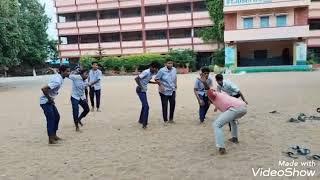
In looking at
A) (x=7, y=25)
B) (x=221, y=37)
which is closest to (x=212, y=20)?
(x=221, y=37)

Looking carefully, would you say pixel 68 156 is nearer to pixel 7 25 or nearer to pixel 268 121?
pixel 268 121

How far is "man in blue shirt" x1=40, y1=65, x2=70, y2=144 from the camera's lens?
751cm

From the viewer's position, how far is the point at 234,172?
→ 209 inches

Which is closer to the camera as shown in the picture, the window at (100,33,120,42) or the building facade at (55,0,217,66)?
the building facade at (55,0,217,66)

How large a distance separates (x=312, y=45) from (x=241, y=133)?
131 feet

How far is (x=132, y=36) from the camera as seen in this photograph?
5397cm

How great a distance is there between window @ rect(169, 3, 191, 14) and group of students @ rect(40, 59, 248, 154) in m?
40.8

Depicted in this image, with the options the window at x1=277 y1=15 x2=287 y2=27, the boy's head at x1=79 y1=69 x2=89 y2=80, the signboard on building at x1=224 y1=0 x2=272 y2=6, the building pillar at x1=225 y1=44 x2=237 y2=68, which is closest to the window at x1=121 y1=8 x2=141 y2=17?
the signboard on building at x1=224 y1=0 x2=272 y2=6

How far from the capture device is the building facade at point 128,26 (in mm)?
50188

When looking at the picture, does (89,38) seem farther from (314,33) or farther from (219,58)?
(314,33)

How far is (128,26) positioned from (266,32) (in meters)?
19.3

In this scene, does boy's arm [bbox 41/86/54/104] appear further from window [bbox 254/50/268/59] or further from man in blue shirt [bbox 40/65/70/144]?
window [bbox 254/50/268/59]

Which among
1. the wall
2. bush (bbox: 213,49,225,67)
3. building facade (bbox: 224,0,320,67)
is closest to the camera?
building facade (bbox: 224,0,320,67)

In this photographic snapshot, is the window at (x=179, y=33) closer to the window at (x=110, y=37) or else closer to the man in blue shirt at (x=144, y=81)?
the window at (x=110, y=37)
